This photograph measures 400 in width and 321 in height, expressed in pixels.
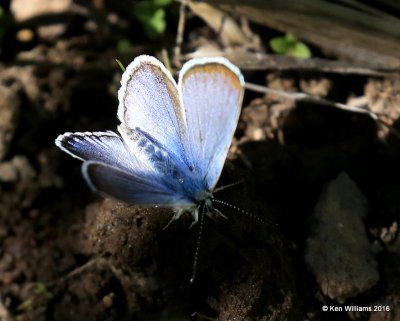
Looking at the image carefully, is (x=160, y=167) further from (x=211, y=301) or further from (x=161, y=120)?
(x=211, y=301)

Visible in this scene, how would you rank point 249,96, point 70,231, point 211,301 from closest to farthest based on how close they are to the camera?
point 211,301, point 70,231, point 249,96

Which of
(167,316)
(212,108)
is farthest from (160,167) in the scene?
(167,316)

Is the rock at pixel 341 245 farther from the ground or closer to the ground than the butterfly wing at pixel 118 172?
closer to the ground

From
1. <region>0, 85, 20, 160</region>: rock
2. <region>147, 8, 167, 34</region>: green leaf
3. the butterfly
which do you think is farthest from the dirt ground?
the butterfly

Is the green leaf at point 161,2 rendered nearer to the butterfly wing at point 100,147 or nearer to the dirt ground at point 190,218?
the dirt ground at point 190,218

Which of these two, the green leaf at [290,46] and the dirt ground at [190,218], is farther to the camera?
the green leaf at [290,46]

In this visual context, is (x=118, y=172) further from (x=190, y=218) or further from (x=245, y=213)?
(x=245, y=213)

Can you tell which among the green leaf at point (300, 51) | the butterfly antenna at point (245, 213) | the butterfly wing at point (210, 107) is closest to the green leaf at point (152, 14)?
the green leaf at point (300, 51)
